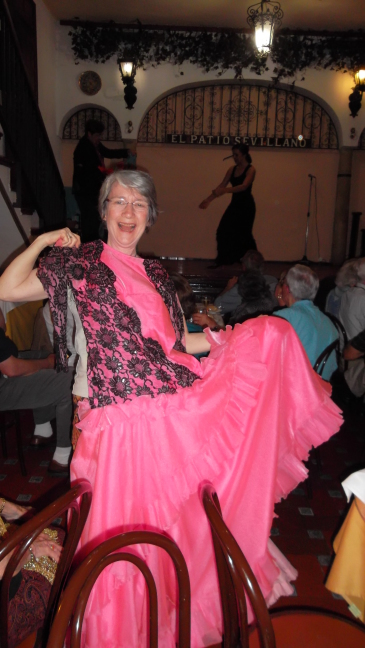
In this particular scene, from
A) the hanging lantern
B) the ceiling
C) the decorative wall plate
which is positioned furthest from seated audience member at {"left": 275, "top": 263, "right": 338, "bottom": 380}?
the decorative wall plate

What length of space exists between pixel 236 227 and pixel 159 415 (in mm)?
5931

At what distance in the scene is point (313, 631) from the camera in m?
1.28

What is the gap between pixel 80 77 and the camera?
780cm

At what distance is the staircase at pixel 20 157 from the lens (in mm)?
4844

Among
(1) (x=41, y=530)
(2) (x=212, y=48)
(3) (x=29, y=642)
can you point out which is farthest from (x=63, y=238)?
(2) (x=212, y=48)

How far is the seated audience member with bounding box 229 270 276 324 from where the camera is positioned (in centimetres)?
349

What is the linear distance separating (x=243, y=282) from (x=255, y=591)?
2753 mm

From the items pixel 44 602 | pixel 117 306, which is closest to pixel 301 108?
pixel 117 306

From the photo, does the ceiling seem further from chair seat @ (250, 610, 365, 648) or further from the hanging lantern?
chair seat @ (250, 610, 365, 648)

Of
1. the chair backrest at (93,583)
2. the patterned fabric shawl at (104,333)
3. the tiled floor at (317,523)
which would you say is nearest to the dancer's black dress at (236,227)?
the tiled floor at (317,523)

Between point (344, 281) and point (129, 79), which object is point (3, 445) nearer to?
point (344, 281)

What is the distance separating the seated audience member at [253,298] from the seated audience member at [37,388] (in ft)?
3.95

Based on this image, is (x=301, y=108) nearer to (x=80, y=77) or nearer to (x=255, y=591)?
(x=80, y=77)

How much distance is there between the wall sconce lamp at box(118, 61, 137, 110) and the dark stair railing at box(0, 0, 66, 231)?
2.12 meters
